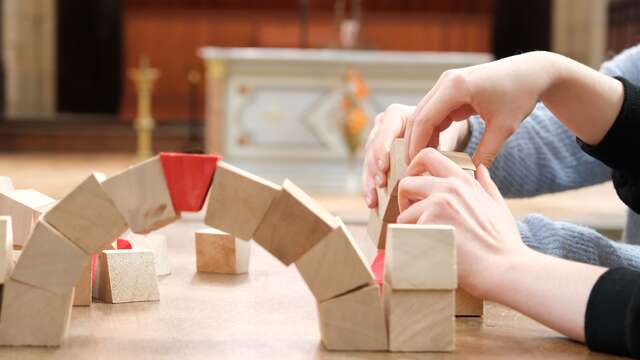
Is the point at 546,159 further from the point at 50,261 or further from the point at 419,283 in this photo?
the point at 50,261

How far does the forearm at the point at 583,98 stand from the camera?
1.10 m

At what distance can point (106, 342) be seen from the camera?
2.83 feet

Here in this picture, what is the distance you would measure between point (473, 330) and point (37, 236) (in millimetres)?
411

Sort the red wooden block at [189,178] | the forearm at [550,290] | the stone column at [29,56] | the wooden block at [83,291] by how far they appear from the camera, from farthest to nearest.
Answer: the stone column at [29,56] → the wooden block at [83,291] → the forearm at [550,290] → the red wooden block at [189,178]

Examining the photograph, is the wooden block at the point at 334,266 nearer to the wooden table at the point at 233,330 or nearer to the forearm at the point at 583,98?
the wooden table at the point at 233,330

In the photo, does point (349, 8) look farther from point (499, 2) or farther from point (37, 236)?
point (37, 236)

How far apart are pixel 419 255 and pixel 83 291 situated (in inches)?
14.7

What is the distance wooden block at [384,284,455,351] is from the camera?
831mm

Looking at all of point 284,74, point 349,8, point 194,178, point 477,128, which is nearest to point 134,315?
point 194,178

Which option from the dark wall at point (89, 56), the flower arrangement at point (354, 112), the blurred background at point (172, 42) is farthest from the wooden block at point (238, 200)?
the dark wall at point (89, 56)

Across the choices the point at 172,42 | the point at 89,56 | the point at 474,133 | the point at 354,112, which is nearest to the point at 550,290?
the point at 474,133

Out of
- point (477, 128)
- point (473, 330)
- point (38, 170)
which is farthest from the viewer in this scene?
point (38, 170)

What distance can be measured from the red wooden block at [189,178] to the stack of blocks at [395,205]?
0.26 m

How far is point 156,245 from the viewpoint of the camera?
1.23 meters
